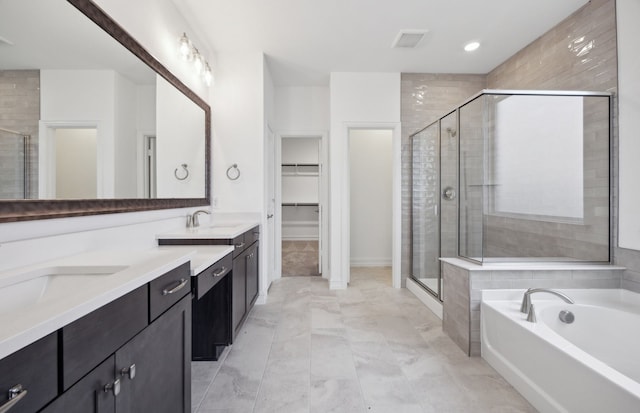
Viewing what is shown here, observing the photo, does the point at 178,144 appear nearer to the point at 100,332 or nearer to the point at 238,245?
the point at 238,245

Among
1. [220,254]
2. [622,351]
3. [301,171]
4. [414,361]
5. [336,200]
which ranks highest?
[301,171]

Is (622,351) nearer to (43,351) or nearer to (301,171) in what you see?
(43,351)

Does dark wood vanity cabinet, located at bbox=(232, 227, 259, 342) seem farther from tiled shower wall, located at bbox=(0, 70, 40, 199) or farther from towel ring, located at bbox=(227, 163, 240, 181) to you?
tiled shower wall, located at bbox=(0, 70, 40, 199)

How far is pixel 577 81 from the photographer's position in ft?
8.16

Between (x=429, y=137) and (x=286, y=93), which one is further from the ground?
(x=286, y=93)

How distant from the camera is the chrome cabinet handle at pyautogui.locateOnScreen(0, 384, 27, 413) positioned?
0.51 metres

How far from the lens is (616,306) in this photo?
6.43ft

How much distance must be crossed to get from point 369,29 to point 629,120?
2146 millimetres

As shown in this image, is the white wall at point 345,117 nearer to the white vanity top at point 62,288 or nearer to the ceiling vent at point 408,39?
the ceiling vent at point 408,39

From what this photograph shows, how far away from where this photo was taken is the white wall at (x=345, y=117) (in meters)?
3.64

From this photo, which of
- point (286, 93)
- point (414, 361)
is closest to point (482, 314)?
point (414, 361)

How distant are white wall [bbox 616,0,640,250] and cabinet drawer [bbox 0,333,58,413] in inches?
123

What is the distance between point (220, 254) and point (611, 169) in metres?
2.91

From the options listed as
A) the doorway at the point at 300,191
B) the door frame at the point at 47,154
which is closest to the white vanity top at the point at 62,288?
the door frame at the point at 47,154
